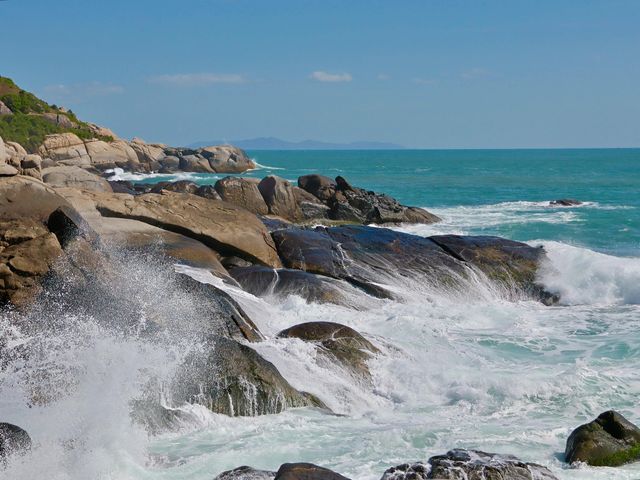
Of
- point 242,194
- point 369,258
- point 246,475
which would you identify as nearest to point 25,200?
point 246,475

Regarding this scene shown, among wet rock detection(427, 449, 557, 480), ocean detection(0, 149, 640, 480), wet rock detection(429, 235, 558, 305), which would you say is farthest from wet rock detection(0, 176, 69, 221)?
wet rock detection(429, 235, 558, 305)

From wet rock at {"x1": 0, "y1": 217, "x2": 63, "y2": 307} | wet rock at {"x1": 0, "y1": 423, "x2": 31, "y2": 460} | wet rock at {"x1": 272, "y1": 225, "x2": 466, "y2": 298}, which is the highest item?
wet rock at {"x1": 0, "y1": 217, "x2": 63, "y2": 307}

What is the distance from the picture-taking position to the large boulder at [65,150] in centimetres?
6134

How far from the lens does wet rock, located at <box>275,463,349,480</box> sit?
7477 millimetres

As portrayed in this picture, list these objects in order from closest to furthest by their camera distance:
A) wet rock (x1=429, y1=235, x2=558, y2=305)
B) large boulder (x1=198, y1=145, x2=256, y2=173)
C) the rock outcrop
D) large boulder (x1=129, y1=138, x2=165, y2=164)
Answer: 1. wet rock (x1=429, y1=235, x2=558, y2=305)
2. the rock outcrop
3. large boulder (x1=129, y1=138, x2=165, y2=164)
4. large boulder (x1=198, y1=145, x2=256, y2=173)

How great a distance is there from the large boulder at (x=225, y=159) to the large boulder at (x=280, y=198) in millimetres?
50399

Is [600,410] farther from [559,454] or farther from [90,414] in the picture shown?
[90,414]

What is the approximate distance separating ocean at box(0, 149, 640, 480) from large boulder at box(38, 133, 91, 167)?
47605mm

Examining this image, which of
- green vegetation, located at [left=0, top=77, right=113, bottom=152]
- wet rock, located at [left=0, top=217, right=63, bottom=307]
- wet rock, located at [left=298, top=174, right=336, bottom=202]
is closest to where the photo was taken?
wet rock, located at [left=0, top=217, right=63, bottom=307]

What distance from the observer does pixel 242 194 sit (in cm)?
2762

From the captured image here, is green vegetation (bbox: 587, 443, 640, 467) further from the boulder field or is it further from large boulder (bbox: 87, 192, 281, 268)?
large boulder (bbox: 87, 192, 281, 268)

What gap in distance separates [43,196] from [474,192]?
1844 inches

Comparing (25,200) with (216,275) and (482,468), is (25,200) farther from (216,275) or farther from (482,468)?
(482,468)

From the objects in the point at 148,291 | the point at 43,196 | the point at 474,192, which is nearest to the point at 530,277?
the point at 148,291
